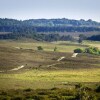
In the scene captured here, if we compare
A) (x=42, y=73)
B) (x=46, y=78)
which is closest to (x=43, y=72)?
(x=42, y=73)

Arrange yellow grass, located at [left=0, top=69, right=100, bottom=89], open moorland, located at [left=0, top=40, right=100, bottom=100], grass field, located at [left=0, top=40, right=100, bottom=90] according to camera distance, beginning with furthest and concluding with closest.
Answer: grass field, located at [left=0, top=40, right=100, bottom=90] < yellow grass, located at [left=0, top=69, right=100, bottom=89] < open moorland, located at [left=0, top=40, right=100, bottom=100]

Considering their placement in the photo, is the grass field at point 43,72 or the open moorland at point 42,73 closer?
the open moorland at point 42,73

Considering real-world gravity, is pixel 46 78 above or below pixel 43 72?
above

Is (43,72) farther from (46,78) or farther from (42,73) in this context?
(46,78)

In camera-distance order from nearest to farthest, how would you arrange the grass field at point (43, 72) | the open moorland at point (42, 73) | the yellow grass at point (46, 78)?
the open moorland at point (42, 73), the yellow grass at point (46, 78), the grass field at point (43, 72)

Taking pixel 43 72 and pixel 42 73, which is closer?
pixel 42 73

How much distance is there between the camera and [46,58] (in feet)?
443

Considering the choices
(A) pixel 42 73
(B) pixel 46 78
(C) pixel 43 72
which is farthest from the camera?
(C) pixel 43 72

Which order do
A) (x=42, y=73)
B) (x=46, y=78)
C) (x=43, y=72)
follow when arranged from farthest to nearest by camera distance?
1. (x=43, y=72)
2. (x=42, y=73)
3. (x=46, y=78)

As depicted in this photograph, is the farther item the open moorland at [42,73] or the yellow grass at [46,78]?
the yellow grass at [46,78]

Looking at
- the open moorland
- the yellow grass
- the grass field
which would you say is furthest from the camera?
the grass field

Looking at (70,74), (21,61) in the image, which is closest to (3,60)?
(21,61)

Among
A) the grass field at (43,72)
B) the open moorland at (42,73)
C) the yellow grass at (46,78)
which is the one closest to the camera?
the open moorland at (42,73)

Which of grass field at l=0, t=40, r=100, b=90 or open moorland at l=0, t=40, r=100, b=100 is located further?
grass field at l=0, t=40, r=100, b=90
